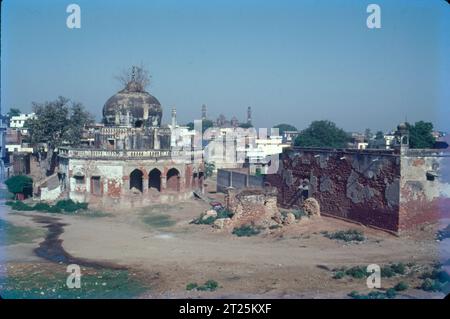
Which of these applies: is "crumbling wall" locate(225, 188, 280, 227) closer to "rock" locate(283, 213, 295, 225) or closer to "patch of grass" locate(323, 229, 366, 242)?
"rock" locate(283, 213, 295, 225)

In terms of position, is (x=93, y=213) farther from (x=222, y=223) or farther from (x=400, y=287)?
(x=400, y=287)

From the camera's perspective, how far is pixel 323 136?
6344cm

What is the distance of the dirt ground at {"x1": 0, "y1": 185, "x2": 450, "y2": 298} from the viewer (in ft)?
51.0

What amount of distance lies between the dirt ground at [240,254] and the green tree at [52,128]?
16.4 m

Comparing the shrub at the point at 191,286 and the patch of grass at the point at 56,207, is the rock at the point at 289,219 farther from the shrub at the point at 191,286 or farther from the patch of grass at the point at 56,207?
the patch of grass at the point at 56,207

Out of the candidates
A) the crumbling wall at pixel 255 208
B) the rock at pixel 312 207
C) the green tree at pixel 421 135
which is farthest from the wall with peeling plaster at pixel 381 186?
the green tree at pixel 421 135

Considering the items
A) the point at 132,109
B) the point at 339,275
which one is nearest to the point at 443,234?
the point at 339,275

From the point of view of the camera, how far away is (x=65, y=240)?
77.9 feet

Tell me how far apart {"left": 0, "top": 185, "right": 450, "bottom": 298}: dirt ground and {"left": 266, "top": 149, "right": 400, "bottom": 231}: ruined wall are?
92cm

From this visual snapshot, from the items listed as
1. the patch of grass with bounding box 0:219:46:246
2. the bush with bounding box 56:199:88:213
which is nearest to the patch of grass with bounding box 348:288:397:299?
the patch of grass with bounding box 0:219:46:246

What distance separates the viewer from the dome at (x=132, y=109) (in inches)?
1543

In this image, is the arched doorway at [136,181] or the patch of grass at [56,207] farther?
the arched doorway at [136,181]

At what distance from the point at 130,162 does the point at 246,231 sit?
42.5 ft

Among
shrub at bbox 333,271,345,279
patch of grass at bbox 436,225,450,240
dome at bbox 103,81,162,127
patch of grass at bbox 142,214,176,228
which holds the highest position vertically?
dome at bbox 103,81,162,127
